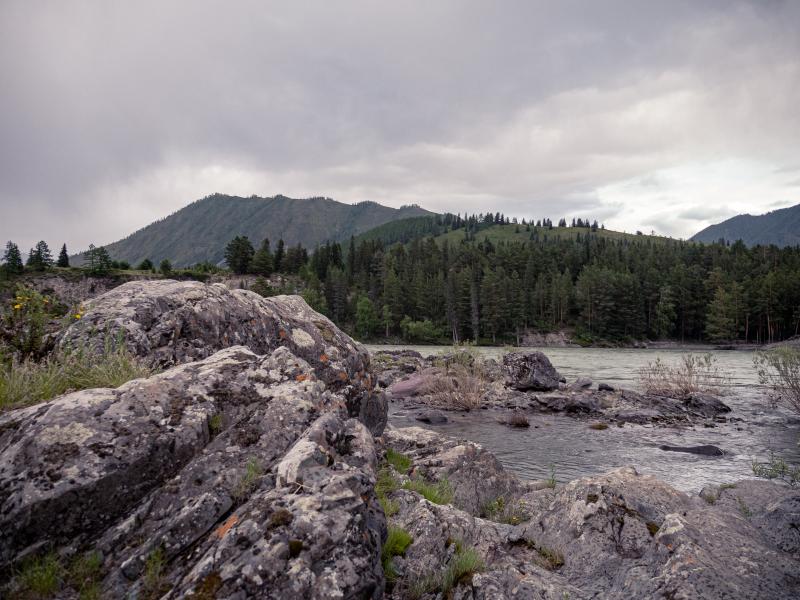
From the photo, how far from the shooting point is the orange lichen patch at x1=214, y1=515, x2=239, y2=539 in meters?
4.16

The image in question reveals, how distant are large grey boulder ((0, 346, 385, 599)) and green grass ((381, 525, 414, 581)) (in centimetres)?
56

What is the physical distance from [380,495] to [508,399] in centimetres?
2426

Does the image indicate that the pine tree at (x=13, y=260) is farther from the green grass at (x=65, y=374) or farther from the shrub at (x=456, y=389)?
the green grass at (x=65, y=374)

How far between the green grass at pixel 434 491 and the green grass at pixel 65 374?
5041mm

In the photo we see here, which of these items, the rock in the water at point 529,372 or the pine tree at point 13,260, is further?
the pine tree at point 13,260

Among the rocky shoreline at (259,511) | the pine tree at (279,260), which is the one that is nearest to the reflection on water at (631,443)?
the rocky shoreline at (259,511)

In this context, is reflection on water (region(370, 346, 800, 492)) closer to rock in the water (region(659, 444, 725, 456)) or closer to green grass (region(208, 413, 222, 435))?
rock in the water (region(659, 444, 725, 456))

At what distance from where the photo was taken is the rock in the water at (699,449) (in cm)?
1826

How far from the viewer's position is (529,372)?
112 ft

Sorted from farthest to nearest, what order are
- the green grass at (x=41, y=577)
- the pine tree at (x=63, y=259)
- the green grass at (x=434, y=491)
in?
1. the pine tree at (x=63, y=259)
2. the green grass at (x=434, y=491)
3. the green grass at (x=41, y=577)

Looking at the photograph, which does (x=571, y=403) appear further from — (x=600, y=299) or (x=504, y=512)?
(x=600, y=299)

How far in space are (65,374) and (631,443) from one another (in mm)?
21573

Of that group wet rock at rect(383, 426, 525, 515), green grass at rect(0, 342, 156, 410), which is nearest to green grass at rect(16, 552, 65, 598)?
green grass at rect(0, 342, 156, 410)

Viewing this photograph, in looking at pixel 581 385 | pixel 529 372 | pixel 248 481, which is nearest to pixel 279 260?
pixel 529 372
